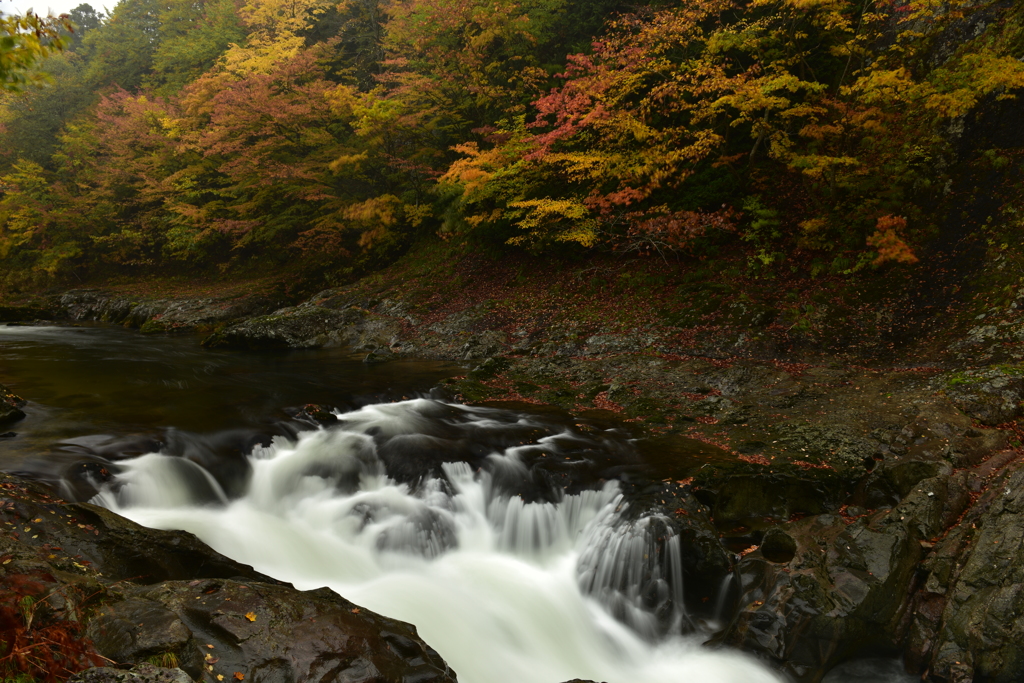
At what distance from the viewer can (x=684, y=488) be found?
5.91 metres

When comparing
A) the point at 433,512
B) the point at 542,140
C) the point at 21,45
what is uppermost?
the point at 542,140

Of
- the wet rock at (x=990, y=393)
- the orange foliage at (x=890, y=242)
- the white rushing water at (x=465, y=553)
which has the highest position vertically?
the orange foliage at (x=890, y=242)

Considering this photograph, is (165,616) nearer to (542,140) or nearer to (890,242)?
(542,140)

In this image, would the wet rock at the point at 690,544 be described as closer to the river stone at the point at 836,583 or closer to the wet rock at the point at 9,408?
the river stone at the point at 836,583

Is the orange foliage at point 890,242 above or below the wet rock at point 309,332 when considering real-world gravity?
above

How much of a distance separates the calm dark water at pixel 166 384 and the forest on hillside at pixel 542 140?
5125 millimetres

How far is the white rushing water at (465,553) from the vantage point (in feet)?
16.4

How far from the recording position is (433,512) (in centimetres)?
646

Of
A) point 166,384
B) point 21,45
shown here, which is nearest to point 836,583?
point 21,45

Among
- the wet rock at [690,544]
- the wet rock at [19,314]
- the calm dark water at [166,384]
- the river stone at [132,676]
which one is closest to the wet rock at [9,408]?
the calm dark water at [166,384]

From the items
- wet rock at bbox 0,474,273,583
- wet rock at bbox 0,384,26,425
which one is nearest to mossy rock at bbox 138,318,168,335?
wet rock at bbox 0,384,26,425

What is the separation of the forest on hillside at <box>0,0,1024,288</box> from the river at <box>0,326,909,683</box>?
15.6ft

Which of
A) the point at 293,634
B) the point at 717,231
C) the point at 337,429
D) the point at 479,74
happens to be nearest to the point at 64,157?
the point at 479,74

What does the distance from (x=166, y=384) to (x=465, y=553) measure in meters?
7.54
